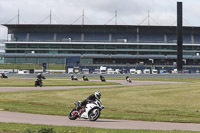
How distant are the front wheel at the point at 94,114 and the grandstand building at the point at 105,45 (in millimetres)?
130788

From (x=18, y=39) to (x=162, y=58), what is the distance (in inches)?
2485

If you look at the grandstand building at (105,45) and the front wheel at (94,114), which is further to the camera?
the grandstand building at (105,45)

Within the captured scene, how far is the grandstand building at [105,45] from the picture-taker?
498 feet

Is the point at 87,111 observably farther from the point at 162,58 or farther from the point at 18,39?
the point at 18,39

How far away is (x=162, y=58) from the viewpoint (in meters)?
152

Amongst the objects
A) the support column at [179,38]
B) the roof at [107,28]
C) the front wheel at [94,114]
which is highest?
the roof at [107,28]

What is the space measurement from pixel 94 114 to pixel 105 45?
136998mm

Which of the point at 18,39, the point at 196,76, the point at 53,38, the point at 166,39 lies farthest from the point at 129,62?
the point at 196,76

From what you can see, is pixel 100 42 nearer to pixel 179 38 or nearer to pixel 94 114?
pixel 179 38

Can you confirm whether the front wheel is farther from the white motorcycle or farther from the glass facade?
the glass facade

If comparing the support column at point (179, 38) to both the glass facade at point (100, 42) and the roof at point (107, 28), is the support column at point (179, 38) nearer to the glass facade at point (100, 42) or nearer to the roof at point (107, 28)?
the glass facade at point (100, 42)

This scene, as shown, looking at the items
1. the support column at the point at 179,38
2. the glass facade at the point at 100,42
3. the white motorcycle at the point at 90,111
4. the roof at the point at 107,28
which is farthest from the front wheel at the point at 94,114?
the roof at the point at 107,28

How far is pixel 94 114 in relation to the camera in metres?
17.8

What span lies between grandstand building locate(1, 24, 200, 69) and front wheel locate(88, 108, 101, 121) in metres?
131
